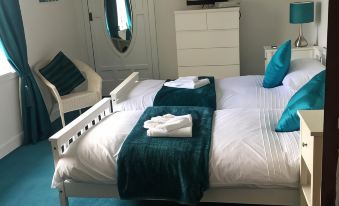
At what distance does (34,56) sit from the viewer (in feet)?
14.6

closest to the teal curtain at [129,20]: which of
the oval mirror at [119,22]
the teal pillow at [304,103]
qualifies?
the oval mirror at [119,22]

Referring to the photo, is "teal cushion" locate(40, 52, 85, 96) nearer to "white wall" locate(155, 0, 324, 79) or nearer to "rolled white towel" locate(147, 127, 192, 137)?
"white wall" locate(155, 0, 324, 79)

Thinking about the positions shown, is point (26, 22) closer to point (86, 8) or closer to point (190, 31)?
point (86, 8)

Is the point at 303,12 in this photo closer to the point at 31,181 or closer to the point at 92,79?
the point at 92,79

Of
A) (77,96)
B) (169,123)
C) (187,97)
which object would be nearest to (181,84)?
(187,97)

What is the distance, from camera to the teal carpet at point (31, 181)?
2842 mm

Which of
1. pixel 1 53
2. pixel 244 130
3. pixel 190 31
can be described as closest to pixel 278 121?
pixel 244 130

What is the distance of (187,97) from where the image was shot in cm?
332

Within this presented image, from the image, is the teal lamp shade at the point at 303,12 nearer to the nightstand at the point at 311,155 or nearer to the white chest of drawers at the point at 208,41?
the white chest of drawers at the point at 208,41

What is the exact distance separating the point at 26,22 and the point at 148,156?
2745 millimetres

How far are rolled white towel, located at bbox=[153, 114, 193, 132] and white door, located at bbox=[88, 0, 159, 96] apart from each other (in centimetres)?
317

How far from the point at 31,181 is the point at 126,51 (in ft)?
9.35

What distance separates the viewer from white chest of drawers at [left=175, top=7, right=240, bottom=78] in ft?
16.0

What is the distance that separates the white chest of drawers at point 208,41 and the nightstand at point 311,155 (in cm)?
297
